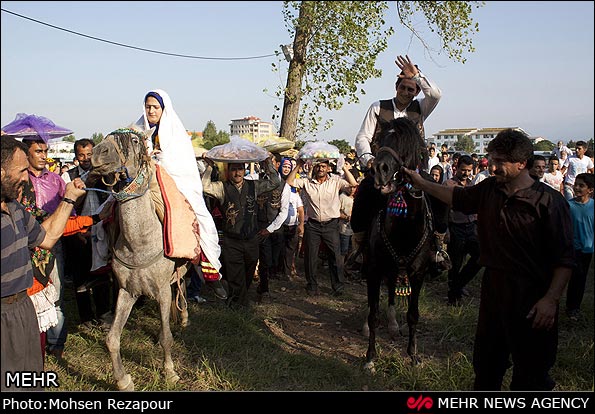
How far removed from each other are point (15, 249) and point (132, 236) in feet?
4.72

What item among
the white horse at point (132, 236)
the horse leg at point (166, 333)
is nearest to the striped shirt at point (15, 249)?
the white horse at point (132, 236)

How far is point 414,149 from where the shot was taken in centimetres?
449

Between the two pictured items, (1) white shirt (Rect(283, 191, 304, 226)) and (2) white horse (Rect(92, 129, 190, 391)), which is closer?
(2) white horse (Rect(92, 129, 190, 391))

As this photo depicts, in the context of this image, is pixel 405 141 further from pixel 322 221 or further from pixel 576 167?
pixel 576 167

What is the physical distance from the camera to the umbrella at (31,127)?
4.91m

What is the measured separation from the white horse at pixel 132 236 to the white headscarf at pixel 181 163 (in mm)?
442

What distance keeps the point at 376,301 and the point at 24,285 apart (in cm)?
342

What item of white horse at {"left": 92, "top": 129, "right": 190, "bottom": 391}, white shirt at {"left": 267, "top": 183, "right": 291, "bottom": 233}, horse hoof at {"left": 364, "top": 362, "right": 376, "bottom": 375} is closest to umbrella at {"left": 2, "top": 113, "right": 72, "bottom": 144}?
white horse at {"left": 92, "top": 129, "right": 190, "bottom": 391}

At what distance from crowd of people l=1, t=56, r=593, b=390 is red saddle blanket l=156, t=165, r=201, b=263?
316 millimetres

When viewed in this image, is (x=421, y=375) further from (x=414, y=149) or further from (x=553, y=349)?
(x=414, y=149)
